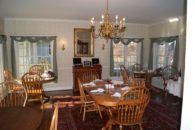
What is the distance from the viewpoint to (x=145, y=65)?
24.2 feet

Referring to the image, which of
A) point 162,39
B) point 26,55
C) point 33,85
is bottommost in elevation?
point 33,85

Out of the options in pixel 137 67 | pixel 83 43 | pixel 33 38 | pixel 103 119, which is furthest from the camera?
pixel 137 67

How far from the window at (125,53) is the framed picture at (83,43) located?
0.92 m

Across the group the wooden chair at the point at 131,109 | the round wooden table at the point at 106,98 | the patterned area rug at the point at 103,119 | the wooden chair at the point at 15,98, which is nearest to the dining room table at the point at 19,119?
the wooden chair at the point at 15,98

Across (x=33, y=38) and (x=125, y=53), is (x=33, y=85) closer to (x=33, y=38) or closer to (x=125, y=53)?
(x=33, y=38)

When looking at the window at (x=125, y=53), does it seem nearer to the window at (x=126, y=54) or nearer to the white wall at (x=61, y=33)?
the window at (x=126, y=54)

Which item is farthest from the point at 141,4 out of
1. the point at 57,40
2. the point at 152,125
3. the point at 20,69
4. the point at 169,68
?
the point at 20,69

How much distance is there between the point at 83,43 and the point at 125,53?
6.01 feet

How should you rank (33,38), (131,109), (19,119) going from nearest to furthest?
(19,119), (131,109), (33,38)

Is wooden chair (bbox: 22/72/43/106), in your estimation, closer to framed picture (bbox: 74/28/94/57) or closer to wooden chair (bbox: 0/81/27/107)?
wooden chair (bbox: 0/81/27/107)

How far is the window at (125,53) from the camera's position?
22.7 feet

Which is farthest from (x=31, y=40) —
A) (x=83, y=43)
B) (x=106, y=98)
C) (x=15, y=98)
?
(x=106, y=98)

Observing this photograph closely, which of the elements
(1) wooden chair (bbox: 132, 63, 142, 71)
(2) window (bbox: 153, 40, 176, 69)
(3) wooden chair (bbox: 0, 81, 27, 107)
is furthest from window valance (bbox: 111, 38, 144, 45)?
(3) wooden chair (bbox: 0, 81, 27, 107)

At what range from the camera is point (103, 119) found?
3799mm
